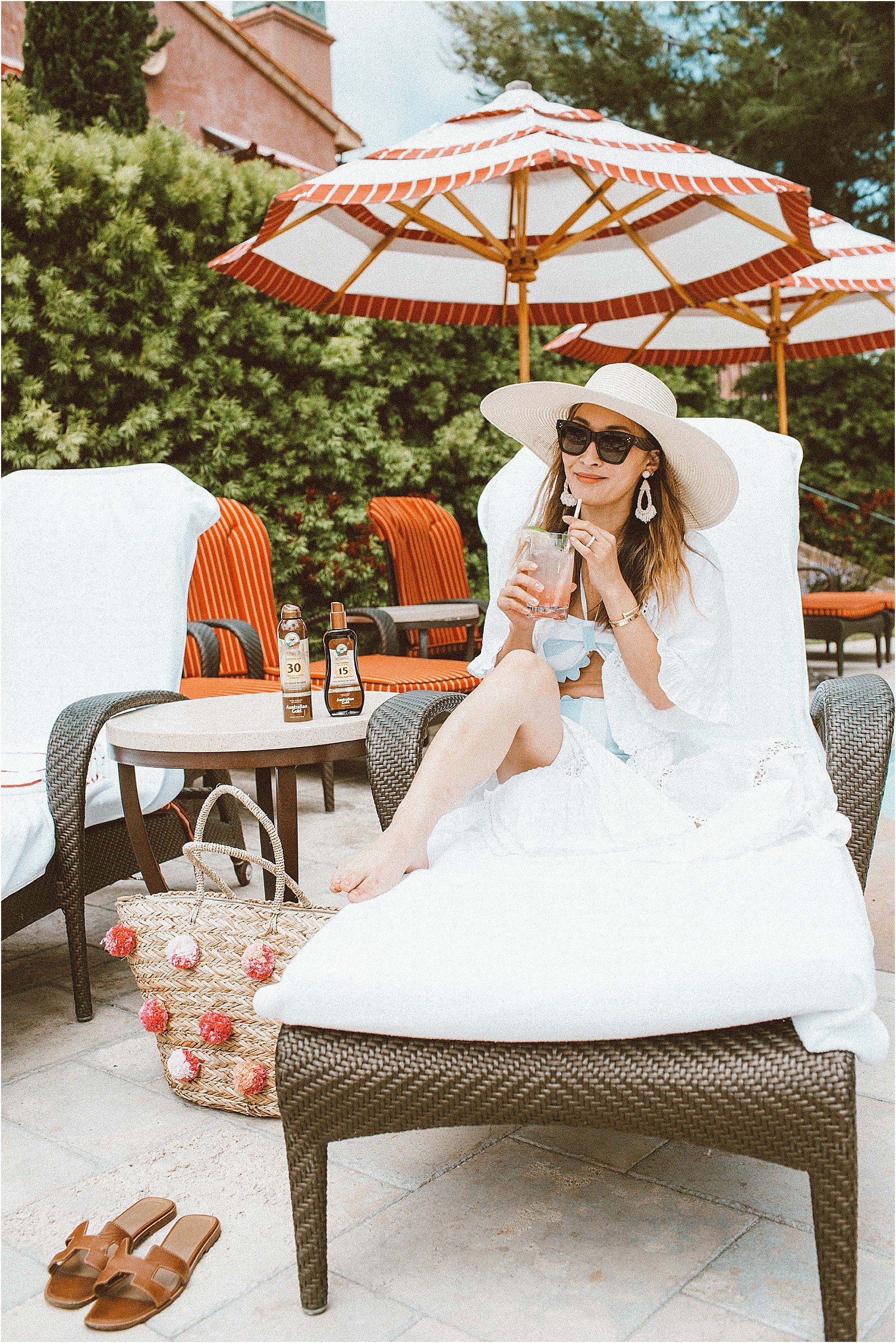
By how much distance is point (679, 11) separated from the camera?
1330 cm

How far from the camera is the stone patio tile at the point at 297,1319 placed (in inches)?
57.0

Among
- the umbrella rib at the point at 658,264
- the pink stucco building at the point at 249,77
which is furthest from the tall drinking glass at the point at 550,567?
the pink stucco building at the point at 249,77

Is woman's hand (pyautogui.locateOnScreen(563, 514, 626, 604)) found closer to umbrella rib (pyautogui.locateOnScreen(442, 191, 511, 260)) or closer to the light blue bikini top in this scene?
the light blue bikini top

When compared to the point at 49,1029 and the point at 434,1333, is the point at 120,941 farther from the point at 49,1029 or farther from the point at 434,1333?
the point at 434,1333

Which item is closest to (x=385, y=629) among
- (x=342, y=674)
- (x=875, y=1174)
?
(x=342, y=674)

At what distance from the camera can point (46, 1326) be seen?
1.49 m

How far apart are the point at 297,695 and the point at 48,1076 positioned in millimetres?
946

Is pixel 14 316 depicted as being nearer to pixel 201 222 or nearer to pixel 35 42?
pixel 201 222

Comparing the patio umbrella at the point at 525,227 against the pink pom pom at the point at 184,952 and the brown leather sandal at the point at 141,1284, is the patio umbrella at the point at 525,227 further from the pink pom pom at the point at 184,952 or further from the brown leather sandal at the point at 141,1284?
the brown leather sandal at the point at 141,1284

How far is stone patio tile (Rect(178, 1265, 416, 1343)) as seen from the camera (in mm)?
1448

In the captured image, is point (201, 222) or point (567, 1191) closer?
point (567, 1191)

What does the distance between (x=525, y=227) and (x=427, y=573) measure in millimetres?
1765

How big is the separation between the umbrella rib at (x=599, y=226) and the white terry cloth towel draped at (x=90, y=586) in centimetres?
240

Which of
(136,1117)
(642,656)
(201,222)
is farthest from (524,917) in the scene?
(201,222)
